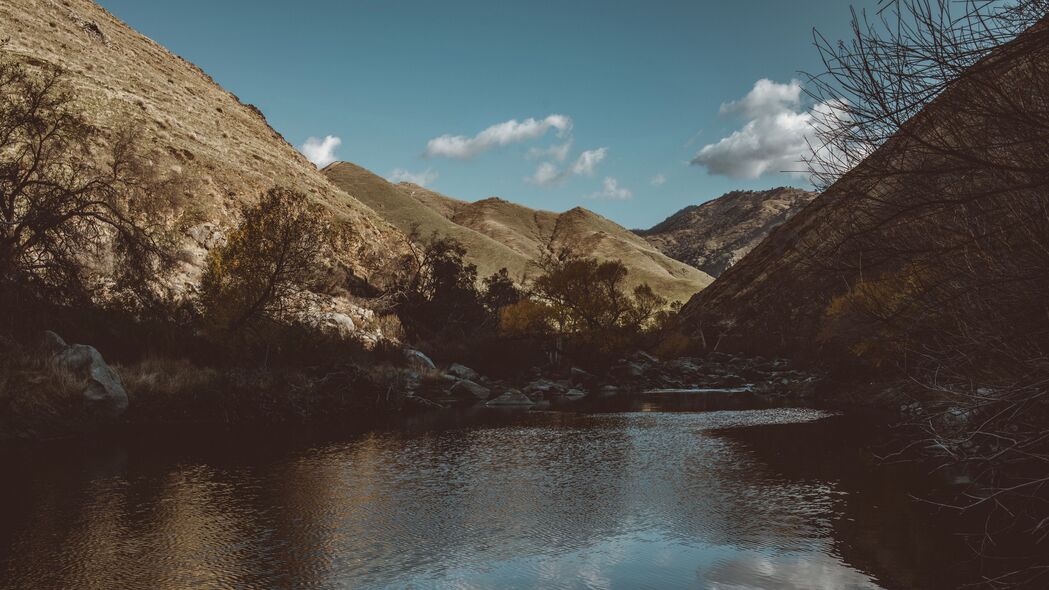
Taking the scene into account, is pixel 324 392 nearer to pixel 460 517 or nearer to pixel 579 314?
pixel 460 517

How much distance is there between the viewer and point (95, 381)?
1970cm

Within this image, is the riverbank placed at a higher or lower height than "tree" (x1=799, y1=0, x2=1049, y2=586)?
lower

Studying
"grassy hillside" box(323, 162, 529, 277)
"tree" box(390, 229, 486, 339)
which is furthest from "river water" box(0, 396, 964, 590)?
"grassy hillside" box(323, 162, 529, 277)

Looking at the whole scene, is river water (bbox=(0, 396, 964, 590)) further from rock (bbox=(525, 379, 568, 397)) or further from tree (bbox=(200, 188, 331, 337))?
rock (bbox=(525, 379, 568, 397))

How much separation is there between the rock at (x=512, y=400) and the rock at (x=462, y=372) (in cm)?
458

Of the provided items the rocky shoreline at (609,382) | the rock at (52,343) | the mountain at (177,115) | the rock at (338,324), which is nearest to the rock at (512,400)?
the rocky shoreline at (609,382)

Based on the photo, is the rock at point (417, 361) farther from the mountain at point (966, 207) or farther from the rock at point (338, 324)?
the mountain at point (966, 207)

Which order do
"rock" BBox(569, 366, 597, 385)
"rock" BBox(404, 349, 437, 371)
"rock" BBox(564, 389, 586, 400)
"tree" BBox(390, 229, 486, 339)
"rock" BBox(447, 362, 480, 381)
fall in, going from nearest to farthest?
"rock" BBox(404, 349, 437, 371) < "rock" BBox(564, 389, 586, 400) < "rock" BBox(447, 362, 480, 381) < "rock" BBox(569, 366, 597, 385) < "tree" BBox(390, 229, 486, 339)

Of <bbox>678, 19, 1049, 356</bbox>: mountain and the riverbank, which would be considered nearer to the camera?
<bbox>678, 19, 1049, 356</bbox>: mountain

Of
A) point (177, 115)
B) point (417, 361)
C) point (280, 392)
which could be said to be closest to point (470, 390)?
point (417, 361)

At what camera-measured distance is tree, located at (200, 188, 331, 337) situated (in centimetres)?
2782

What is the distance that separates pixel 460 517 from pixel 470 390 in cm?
2274

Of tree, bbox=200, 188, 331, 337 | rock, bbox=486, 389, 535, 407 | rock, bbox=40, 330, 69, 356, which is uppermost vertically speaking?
tree, bbox=200, 188, 331, 337

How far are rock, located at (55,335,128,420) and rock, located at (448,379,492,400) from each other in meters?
16.1
